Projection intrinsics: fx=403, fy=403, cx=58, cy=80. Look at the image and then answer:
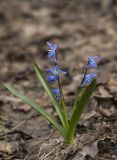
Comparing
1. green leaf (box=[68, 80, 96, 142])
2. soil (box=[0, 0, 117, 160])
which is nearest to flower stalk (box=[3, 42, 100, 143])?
green leaf (box=[68, 80, 96, 142])

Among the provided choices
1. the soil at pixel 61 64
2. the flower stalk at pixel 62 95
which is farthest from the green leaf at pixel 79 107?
the soil at pixel 61 64

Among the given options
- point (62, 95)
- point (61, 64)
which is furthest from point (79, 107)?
point (61, 64)

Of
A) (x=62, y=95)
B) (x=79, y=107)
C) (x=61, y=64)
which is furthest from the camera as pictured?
(x=61, y=64)

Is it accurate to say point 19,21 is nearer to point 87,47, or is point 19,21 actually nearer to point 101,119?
point 87,47

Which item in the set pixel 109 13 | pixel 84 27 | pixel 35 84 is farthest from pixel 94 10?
pixel 35 84

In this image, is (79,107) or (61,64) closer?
(79,107)

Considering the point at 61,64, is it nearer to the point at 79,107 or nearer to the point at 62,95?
the point at 62,95

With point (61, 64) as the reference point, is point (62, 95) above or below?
above
